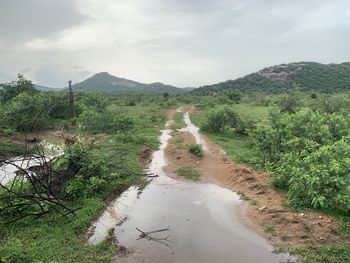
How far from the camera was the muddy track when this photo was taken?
8.81 m

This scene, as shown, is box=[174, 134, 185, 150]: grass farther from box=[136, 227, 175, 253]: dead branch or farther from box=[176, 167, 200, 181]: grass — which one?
box=[136, 227, 175, 253]: dead branch

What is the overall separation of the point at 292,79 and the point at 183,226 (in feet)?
304

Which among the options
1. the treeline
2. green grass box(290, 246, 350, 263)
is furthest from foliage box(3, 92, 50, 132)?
green grass box(290, 246, 350, 263)

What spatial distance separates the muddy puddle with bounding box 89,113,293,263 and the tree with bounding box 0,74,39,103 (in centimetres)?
2824

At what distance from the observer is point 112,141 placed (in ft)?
74.5

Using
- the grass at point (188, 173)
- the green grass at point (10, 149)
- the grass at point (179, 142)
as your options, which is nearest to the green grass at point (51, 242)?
the grass at point (188, 173)

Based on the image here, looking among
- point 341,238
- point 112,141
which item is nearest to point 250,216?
point 341,238

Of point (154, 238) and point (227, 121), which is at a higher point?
point (227, 121)

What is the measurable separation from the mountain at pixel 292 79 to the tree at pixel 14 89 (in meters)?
61.3

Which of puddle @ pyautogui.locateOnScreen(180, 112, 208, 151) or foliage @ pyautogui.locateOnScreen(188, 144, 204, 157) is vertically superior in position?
foliage @ pyautogui.locateOnScreen(188, 144, 204, 157)

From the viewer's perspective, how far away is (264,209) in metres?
10.5

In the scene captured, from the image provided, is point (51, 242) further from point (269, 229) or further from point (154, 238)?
point (269, 229)

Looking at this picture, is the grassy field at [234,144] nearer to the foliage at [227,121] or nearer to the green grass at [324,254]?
the foliage at [227,121]

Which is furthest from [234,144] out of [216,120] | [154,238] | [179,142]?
[154,238]
